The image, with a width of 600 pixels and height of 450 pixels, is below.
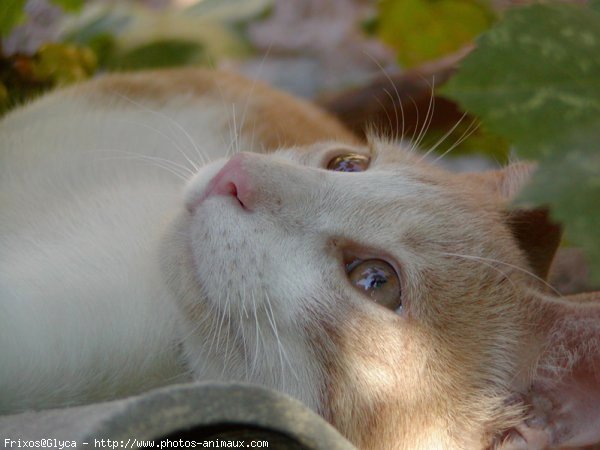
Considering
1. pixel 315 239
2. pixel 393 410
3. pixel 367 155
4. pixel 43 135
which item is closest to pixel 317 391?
pixel 393 410

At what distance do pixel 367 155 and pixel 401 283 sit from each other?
40cm

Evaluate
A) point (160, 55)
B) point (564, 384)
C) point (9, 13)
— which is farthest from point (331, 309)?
point (160, 55)

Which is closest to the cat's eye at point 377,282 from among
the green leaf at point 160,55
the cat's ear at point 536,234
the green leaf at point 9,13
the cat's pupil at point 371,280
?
the cat's pupil at point 371,280

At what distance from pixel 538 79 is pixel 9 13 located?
37.2 inches

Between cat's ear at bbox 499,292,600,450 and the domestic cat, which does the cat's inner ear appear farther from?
cat's ear at bbox 499,292,600,450

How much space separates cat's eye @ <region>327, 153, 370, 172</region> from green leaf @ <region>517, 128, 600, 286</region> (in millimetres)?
788

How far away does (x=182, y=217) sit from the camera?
114 cm

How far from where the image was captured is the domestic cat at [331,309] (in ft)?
3.28

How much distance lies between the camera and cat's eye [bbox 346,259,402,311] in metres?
1.05

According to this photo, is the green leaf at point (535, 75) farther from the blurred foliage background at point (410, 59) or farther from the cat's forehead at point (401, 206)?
the cat's forehead at point (401, 206)

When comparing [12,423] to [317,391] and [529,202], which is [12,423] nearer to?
[317,391]

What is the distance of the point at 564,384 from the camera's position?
999 mm

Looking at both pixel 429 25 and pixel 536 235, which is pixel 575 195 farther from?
pixel 429 25

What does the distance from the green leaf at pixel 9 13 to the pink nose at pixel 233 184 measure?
0.45 metres
